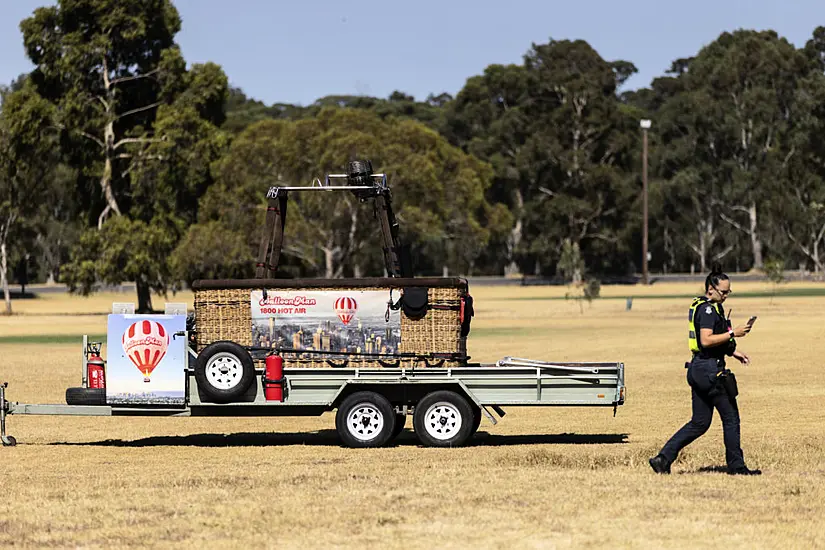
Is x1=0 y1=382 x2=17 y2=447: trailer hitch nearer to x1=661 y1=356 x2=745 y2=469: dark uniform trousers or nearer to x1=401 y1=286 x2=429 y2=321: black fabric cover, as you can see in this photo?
x1=401 y1=286 x2=429 y2=321: black fabric cover

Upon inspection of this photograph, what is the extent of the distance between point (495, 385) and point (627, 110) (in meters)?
114

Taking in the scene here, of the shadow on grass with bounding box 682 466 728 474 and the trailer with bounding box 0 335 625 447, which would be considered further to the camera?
the trailer with bounding box 0 335 625 447

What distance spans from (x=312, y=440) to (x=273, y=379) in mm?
2071

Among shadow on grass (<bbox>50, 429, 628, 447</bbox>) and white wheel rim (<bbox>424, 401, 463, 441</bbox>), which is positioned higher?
white wheel rim (<bbox>424, 401, 463, 441</bbox>)

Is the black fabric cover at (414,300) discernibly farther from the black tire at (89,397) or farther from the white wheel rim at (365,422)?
the black tire at (89,397)

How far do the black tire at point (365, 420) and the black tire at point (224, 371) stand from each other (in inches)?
45.6

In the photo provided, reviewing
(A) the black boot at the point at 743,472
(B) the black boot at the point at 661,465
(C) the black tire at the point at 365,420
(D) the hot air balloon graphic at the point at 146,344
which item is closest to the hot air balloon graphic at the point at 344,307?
(C) the black tire at the point at 365,420

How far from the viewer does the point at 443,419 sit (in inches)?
648

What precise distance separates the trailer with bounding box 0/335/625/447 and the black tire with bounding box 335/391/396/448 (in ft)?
0.04

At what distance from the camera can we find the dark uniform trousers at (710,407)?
43.3 ft

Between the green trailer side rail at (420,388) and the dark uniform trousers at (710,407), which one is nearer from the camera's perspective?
the dark uniform trousers at (710,407)

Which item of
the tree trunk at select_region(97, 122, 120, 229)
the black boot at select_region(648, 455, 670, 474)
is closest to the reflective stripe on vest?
the black boot at select_region(648, 455, 670, 474)

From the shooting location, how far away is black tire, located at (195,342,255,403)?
1622cm

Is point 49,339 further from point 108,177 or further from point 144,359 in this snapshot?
point 144,359
